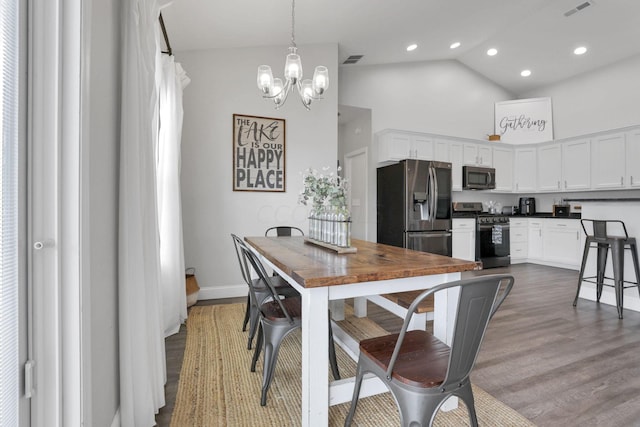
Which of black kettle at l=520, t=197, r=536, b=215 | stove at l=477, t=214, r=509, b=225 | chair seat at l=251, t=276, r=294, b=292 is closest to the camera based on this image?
chair seat at l=251, t=276, r=294, b=292

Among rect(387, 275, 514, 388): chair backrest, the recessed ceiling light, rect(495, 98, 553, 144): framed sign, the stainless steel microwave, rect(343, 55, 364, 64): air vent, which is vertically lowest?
rect(387, 275, 514, 388): chair backrest

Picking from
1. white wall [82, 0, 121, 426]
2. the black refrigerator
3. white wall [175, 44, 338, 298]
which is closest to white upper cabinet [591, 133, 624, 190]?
the black refrigerator

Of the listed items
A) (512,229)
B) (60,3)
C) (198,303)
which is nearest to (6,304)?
(60,3)

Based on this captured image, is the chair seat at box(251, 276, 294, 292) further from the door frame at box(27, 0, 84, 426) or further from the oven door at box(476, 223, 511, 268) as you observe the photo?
the oven door at box(476, 223, 511, 268)

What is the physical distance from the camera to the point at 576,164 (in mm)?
5465

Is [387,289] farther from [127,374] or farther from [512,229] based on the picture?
[512,229]

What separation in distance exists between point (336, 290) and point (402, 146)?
436 cm

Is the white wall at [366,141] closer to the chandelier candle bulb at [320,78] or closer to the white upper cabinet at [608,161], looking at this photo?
the chandelier candle bulb at [320,78]

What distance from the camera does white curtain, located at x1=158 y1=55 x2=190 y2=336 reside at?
262cm

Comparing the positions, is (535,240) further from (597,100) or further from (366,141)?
(366,141)

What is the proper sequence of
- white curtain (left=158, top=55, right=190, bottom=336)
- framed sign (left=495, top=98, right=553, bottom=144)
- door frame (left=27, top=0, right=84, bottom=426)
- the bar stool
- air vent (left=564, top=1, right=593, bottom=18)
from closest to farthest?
1. door frame (left=27, top=0, right=84, bottom=426)
2. white curtain (left=158, top=55, right=190, bottom=336)
3. the bar stool
4. air vent (left=564, top=1, right=593, bottom=18)
5. framed sign (left=495, top=98, right=553, bottom=144)

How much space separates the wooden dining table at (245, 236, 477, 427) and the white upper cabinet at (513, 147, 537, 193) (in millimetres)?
5576

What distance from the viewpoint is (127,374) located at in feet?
4.50

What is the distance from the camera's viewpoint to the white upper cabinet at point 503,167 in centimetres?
598
